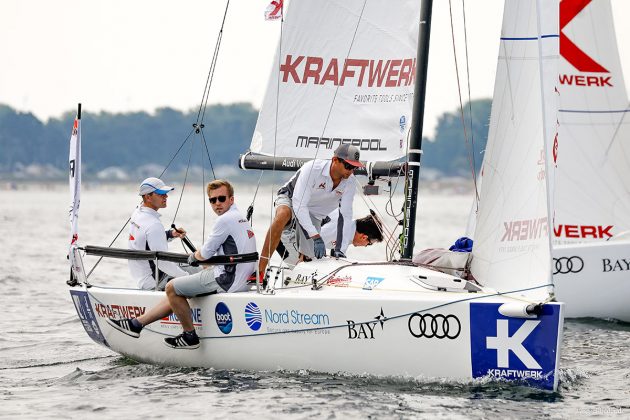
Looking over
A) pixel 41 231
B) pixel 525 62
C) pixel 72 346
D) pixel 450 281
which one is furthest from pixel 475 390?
pixel 41 231

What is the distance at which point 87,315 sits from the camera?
9.05m

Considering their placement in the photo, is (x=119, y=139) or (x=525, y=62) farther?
(x=119, y=139)

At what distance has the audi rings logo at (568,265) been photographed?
1170 cm

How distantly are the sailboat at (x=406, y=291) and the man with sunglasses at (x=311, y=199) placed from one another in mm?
234

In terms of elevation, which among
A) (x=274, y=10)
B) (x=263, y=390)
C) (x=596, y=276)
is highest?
(x=274, y=10)

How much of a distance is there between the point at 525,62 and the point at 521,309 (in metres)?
1.69

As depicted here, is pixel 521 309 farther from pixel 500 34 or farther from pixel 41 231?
pixel 41 231

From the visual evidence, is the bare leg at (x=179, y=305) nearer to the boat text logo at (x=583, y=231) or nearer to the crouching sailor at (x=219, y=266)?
the crouching sailor at (x=219, y=266)

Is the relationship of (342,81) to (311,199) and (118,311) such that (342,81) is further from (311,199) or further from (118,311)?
(118,311)

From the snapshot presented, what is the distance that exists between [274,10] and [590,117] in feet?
14.9

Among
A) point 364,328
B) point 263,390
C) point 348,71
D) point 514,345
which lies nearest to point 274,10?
point 348,71

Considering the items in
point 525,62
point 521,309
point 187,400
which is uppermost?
point 525,62

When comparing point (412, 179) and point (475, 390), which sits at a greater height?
point (412, 179)

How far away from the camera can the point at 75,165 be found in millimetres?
8859
